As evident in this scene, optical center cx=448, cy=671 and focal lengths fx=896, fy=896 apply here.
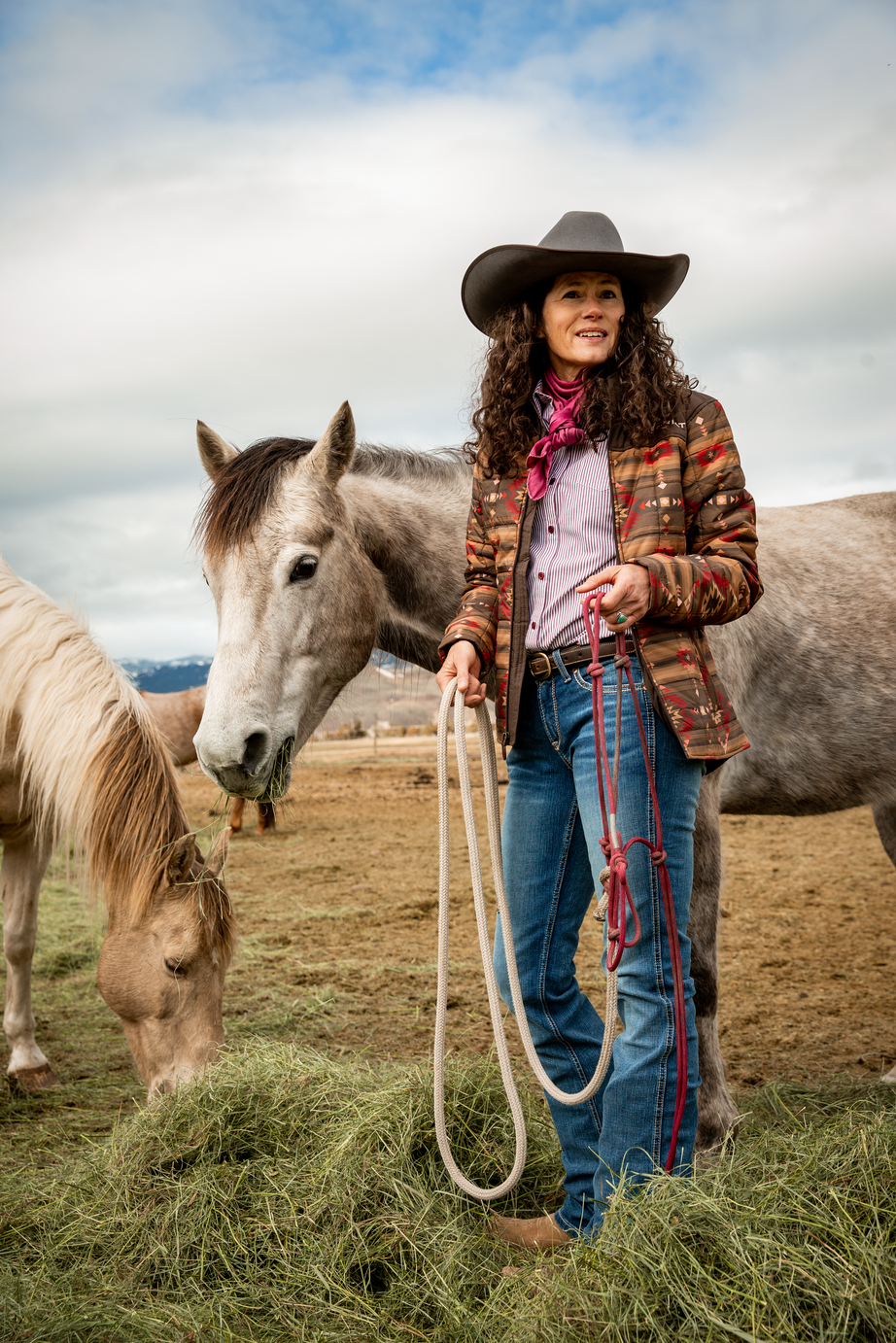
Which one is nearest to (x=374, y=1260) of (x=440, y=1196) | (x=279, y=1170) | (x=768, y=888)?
(x=440, y=1196)

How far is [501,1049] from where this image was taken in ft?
6.32

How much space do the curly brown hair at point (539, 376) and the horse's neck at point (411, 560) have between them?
1.74ft

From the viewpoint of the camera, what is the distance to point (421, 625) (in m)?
2.81

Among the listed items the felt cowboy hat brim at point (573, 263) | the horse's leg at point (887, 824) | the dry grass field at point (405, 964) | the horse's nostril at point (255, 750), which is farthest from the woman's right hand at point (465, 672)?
the horse's leg at point (887, 824)

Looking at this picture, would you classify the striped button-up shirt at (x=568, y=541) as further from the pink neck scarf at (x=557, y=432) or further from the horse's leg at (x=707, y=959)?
the horse's leg at (x=707, y=959)

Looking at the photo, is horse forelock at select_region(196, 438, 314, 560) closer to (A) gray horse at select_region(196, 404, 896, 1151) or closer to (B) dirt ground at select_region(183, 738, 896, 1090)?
(A) gray horse at select_region(196, 404, 896, 1151)

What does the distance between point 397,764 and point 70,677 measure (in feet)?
40.5

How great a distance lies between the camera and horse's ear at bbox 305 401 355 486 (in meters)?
2.57

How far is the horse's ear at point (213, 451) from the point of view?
2.72m

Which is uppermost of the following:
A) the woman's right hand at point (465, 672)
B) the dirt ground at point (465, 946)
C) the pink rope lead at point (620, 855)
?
the woman's right hand at point (465, 672)

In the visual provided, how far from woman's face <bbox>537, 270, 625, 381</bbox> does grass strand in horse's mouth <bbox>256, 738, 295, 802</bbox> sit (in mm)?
1180

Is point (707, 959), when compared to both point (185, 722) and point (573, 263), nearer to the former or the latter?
point (573, 263)

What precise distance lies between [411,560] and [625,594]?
1.17 m

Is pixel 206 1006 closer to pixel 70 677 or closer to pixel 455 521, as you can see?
pixel 70 677
